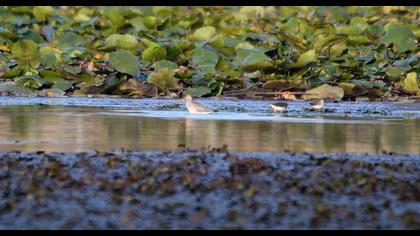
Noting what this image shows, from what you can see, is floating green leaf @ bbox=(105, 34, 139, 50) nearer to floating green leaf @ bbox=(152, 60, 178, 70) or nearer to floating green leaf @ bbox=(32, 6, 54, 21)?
floating green leaf @ bbox=(152, 60, 178, 70)

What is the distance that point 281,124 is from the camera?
12664mm

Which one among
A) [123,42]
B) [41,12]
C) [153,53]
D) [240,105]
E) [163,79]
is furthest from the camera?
[41,12]

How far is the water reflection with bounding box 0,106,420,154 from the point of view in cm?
1033

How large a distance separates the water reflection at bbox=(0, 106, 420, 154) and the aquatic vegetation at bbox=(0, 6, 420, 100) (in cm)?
292

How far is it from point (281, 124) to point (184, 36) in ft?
30.0

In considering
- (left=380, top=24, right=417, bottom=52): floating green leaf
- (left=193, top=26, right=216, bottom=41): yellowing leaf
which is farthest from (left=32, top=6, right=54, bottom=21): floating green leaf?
(left=380, top=24, right=417, bottom=52): floating green leaf

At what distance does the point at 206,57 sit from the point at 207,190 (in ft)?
32.6

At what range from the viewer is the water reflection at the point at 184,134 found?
10.3m

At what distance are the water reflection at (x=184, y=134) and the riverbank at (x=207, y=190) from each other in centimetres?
67

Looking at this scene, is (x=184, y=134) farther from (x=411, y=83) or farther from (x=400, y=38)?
(x=400, y=38)

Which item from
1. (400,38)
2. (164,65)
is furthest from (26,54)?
(400,38)

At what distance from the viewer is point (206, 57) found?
17.8 metres

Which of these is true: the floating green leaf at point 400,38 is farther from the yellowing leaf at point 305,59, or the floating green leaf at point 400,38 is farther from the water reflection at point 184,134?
the water reflection at point 184,134

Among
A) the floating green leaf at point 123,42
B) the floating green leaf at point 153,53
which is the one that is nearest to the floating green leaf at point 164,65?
the floating green leaf at point 153,53
